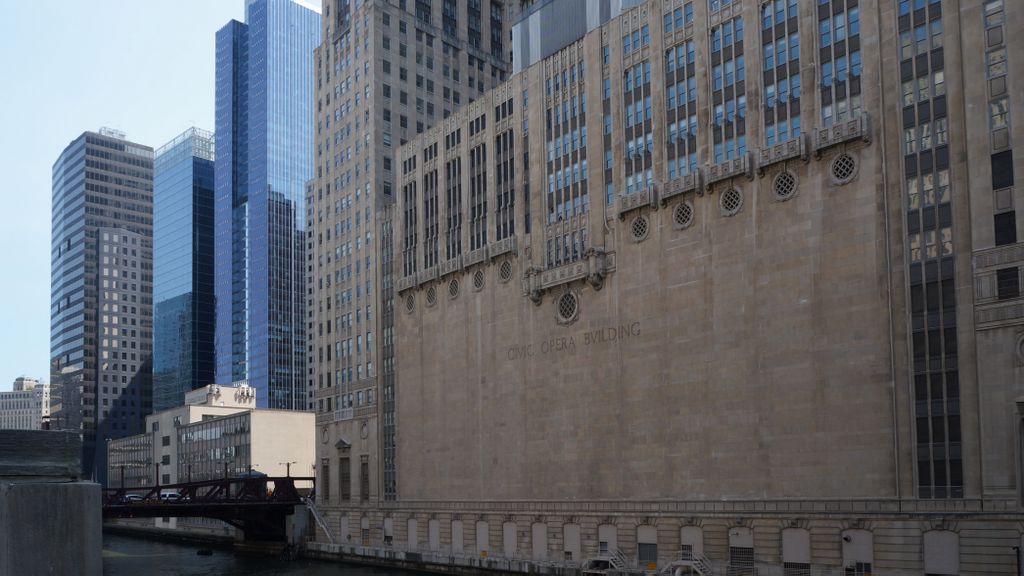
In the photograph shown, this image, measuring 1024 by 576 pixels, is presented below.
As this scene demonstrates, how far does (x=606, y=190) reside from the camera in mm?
88375

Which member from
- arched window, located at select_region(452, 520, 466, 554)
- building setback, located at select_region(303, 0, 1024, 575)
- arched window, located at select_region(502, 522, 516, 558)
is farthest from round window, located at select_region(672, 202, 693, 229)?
arched window, located at select_region(452, 520, 466, 554)

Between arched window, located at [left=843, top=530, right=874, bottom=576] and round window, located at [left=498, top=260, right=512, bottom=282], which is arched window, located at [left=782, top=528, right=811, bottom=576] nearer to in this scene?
arched window, located at [left=843, top=530, right=874, bottom=576]

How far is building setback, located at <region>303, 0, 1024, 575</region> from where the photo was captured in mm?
61625

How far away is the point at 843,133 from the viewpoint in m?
68.8

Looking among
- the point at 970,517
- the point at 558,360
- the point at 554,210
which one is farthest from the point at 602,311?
the point at 970,517

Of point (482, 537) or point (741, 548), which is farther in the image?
point (482, 537)

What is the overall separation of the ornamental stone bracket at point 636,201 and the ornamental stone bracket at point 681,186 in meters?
1.02

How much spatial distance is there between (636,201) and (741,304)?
580 inches

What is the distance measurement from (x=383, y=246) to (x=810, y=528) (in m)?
68.4

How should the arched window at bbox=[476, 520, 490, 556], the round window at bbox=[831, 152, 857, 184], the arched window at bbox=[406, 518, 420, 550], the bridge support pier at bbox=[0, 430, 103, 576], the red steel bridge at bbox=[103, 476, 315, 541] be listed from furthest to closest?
1. the red steel bridge at bbox=[103, 476, 315, 541]
2. the arched window at bbox=[406, 518, 420, 550]
3. the arched window at bbox=[476, 520, 490, 556]
4. the round window at bbox=[831, 152, 857, 184]
5. the bridge support pier at bbox=[0, 430, 103, 576]

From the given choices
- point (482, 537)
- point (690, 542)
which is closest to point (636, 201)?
point (690, 542)

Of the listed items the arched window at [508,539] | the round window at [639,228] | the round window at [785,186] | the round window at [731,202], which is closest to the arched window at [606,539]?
the arched window at [508,539]

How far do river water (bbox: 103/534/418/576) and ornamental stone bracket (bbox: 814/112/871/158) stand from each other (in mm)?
57833

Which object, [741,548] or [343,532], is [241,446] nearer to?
[343,532]
